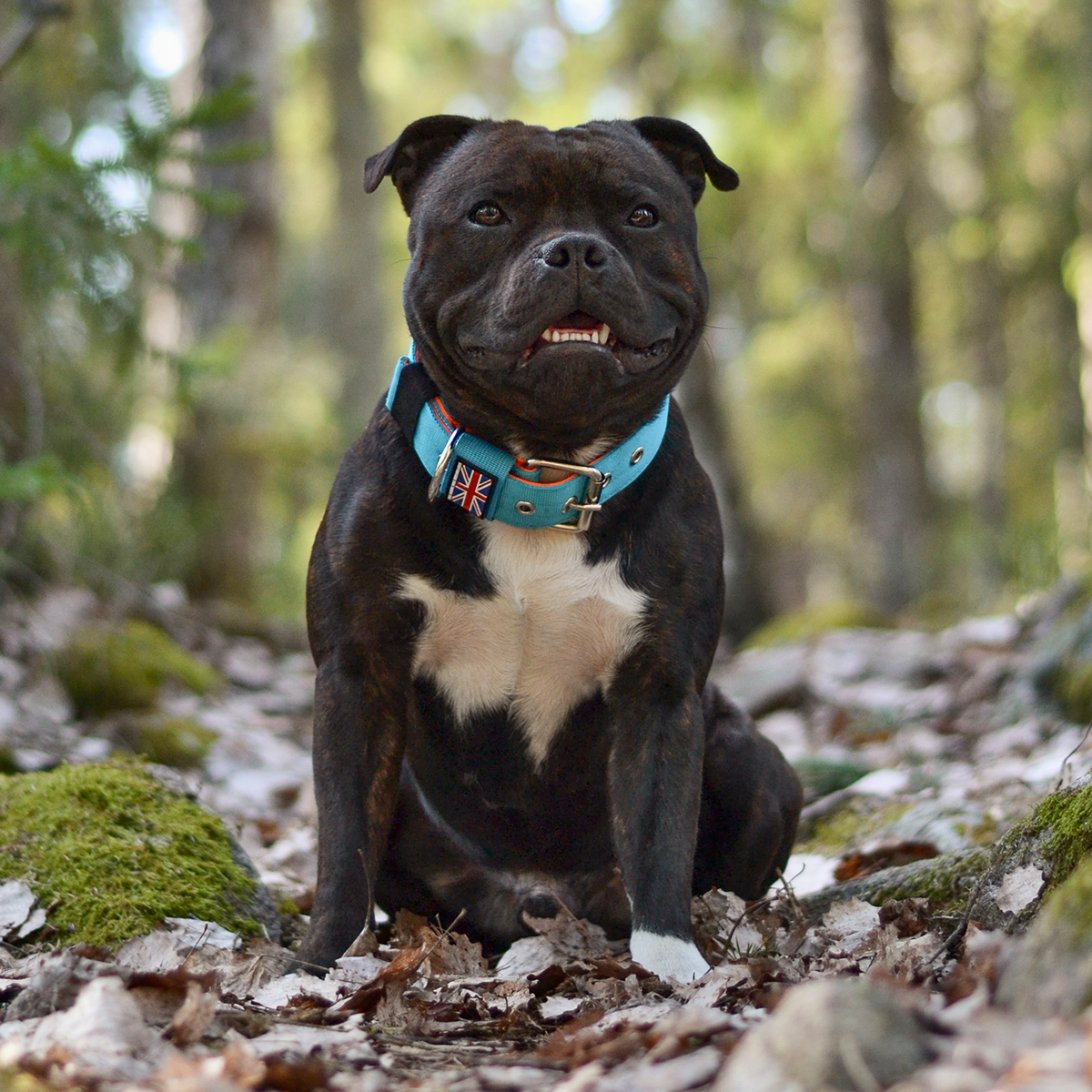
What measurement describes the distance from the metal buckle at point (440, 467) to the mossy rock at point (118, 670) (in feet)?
9.14

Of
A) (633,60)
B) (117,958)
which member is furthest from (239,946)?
(633,60)

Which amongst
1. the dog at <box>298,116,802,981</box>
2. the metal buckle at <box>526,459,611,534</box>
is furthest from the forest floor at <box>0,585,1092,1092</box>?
the metal buckle at <box>526,459,611,534</box>

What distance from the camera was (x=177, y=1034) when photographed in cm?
204

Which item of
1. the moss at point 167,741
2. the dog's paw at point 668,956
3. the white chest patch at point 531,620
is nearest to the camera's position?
the dog's paw at point 668,956

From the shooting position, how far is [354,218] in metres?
17.2

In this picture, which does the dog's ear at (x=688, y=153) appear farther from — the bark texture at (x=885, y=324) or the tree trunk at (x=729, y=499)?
the bark texture at (x=885, y=324)

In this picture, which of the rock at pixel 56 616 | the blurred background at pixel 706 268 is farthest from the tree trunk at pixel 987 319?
the rock at pixel 56 616

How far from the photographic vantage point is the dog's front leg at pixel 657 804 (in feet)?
9.66

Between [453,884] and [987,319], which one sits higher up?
[987,319]

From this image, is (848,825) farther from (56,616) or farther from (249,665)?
(249,665)

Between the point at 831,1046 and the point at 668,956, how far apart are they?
1.38 m

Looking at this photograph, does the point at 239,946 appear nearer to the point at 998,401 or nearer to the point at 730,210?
the point at 730,210

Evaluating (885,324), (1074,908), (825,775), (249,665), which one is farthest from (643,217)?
(885,324)

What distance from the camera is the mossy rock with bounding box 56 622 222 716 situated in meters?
5.24
